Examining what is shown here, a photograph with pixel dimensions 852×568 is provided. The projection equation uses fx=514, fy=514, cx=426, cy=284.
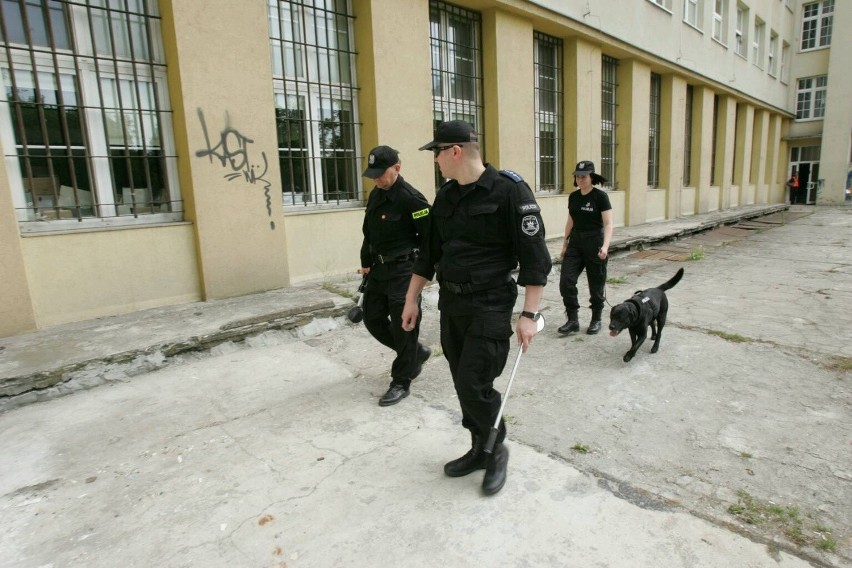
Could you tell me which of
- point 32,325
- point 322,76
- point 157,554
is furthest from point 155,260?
point 157,554

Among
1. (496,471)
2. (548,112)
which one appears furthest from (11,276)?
(548,112)

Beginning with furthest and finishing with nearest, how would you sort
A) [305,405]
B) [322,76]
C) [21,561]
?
1. [322,76]
2. [305,405]
3. [21,561]

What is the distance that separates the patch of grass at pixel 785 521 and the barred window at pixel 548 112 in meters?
8.53

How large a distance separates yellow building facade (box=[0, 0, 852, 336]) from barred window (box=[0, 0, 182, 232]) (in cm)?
2

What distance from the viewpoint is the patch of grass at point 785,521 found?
218 centimetres

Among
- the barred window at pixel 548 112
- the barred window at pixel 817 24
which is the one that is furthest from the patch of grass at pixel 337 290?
the barred window at pixel 817 24

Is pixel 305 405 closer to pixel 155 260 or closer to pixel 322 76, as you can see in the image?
pixel 155 260

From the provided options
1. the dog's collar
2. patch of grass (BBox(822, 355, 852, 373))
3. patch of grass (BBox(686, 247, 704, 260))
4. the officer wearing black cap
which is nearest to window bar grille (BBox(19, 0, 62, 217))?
the officer wearing black cap

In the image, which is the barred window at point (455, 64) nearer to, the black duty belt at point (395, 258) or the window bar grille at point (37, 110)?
the black duty belt at point (395, 258)

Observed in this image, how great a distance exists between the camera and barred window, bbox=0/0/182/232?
4805mm

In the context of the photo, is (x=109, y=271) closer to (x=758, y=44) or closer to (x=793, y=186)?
(x=758, y=44)

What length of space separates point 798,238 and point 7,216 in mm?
15308

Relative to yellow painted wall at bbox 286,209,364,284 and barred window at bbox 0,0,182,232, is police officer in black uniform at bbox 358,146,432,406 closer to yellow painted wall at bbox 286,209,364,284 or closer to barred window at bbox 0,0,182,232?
yellow painted wall at bbox 286,209,364,284

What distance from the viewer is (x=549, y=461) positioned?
9.33 feet
